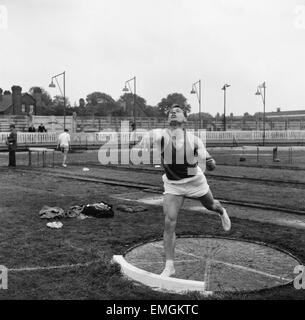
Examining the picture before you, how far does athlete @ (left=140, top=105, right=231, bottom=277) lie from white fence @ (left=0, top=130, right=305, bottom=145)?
1084 inches

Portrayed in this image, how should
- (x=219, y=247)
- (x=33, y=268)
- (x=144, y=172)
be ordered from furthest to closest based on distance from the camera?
(x=144, y=172) → (x=219, y=247) → (x=33, y=268)

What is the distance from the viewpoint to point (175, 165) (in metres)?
6.18

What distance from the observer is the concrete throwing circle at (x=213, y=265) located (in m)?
5.83

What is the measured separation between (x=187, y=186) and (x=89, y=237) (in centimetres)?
281

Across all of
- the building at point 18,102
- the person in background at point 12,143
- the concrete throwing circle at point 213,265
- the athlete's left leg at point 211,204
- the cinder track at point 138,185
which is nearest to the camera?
the concrete throwing circle at point 213,265

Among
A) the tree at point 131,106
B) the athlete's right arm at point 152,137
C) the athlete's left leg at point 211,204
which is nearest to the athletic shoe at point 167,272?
the athlete's left leg at point 211,204

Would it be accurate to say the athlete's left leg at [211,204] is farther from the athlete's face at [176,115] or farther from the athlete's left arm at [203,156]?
the athlete's face at [176,115]

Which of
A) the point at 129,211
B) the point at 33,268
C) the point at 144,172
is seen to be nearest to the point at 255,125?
the point at 144,172

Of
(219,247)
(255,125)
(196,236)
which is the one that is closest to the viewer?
(219,247)

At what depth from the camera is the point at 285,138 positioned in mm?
52781

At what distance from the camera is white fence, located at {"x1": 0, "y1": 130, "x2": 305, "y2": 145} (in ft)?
129
